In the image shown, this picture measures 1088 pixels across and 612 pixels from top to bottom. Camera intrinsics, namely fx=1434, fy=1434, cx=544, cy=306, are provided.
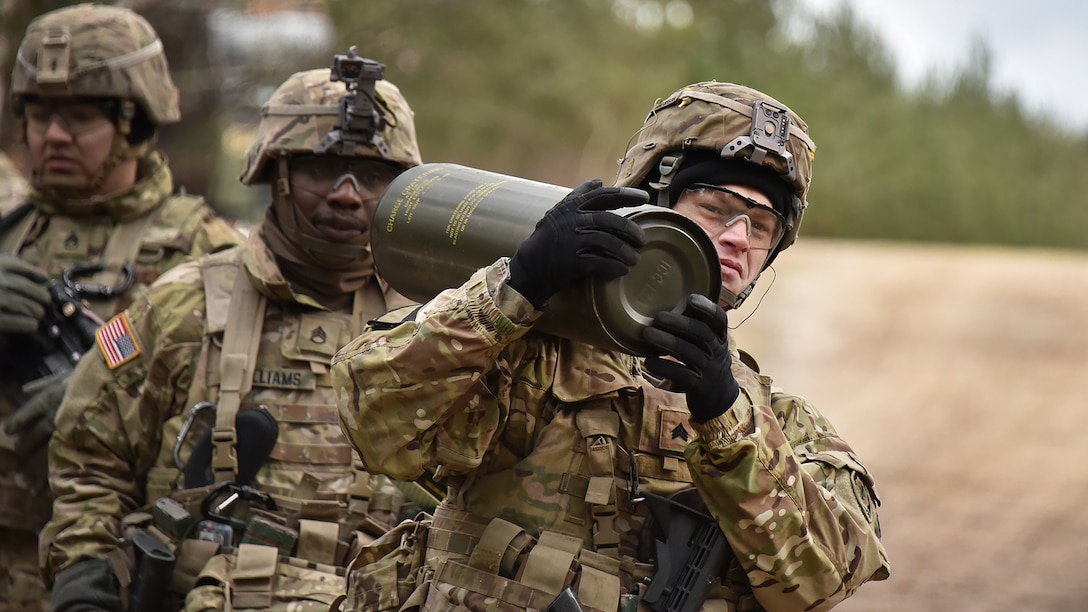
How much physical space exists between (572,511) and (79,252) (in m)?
3.78

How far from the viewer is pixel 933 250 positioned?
17812 mm

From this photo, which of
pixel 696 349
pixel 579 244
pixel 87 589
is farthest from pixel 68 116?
pixel 696 349

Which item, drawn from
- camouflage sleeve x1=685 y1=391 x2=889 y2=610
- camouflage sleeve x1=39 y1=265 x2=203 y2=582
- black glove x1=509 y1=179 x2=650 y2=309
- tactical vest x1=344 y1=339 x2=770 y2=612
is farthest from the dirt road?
black glove x1=509 y1=179 x2=650 y2=309

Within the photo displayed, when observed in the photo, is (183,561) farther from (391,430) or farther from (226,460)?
(391,430)

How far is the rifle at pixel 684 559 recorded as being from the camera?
3154 millimetres

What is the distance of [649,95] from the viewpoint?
956 inches

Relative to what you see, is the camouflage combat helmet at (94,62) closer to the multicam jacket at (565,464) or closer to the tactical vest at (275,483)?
the tactical vest at (275,483)

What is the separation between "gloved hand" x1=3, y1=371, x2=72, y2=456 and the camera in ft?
18.3

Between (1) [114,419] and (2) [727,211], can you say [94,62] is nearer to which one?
(1) [114,419]

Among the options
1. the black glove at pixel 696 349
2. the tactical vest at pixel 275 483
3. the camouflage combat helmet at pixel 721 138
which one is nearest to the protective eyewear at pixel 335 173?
the tactical vest at pixel 275 483

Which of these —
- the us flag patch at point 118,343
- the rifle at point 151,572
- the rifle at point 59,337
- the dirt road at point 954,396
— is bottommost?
the rifle at point 151,572

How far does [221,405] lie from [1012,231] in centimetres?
1905

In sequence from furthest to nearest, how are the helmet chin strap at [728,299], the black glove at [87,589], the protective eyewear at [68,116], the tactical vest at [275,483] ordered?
the protective eyewear at [68,116] → the black glove at [87,589] → the tactical vest at [275,483] → the helmet chin strap at [728,299]

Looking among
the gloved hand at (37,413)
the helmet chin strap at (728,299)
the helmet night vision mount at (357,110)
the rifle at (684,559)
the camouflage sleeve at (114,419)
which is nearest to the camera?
the rifle at (684,559)
